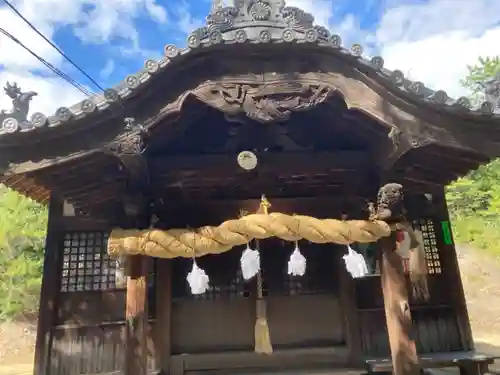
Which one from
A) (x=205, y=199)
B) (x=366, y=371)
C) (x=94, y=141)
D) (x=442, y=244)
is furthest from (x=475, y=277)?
(x=94, y=141)

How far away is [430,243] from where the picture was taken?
25.5 ft

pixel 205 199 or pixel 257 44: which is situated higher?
pixel 257 44

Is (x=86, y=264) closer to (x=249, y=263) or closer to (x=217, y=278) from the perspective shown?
(x=217, y=278)

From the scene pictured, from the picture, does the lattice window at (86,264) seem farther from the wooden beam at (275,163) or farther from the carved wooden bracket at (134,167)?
the wooden beam at (275,163)

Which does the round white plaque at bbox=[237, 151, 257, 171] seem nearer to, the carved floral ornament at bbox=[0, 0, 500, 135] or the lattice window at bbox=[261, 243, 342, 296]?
the carved floral ornament at bbox=[0, 0, 500, 135]

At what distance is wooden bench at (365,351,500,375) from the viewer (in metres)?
6.14

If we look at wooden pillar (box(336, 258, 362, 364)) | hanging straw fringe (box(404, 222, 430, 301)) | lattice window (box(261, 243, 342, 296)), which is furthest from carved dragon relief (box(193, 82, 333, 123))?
hanging straw fringe (box(404, 222, 430, 301))

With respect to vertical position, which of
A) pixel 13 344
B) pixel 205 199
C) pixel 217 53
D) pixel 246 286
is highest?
pixel 217 53

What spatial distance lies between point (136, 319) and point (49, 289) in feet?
9.83

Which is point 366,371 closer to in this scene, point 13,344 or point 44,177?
point 44,177

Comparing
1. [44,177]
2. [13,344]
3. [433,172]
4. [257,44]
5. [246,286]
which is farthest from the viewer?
[13,344]

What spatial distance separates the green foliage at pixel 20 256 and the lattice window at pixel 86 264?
12.1 m

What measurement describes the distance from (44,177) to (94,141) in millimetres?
865

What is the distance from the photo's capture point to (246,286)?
679 cm
